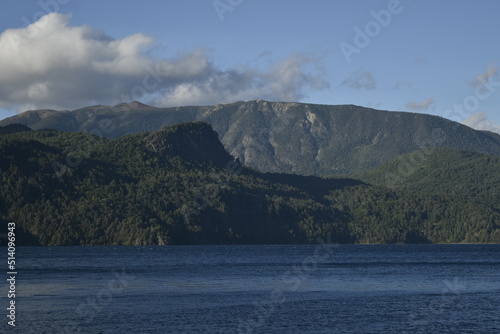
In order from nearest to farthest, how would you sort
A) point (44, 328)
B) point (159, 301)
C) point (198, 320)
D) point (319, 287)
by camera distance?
1. point (44, 328)
2. point (198, 320)
3. point (159, 301)
4. point (319, 287)

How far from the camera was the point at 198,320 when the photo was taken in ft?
Answer: 288

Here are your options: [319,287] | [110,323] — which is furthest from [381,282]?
[110,323]

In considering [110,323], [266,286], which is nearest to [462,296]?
[266,286]

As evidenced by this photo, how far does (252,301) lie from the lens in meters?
106

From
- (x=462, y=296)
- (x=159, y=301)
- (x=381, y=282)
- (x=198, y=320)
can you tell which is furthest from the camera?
(x=381, y=282)

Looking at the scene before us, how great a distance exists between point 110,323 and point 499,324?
44510 mm

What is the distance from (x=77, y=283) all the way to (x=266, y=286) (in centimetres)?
3271

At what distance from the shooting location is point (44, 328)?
263ft

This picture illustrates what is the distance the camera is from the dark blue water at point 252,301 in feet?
275

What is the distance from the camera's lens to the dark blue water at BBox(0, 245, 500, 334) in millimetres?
83938

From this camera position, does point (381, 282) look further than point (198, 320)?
Yes

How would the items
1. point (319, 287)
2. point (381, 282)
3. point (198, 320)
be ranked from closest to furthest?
point (198, 320)
point (319, 287)
point (381, 282)

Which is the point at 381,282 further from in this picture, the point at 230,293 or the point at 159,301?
the point at 159,301

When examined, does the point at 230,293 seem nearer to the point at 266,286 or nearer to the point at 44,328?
the point at 266,286
